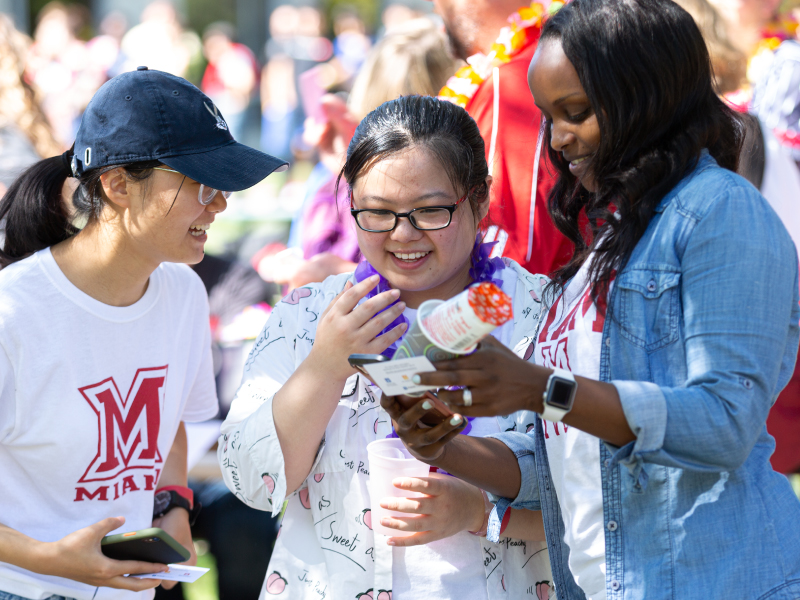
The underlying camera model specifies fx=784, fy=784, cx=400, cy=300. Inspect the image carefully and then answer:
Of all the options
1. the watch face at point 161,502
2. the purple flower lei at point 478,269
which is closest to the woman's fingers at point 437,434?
the purple flower lei at point 478,269

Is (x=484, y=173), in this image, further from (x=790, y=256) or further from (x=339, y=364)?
(x=790, y=256)

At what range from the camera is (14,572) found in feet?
6.03

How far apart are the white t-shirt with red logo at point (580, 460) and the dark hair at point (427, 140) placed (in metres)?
0.42

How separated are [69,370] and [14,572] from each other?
0.48 m

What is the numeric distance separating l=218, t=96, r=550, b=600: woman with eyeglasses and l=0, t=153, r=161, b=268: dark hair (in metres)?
0.56

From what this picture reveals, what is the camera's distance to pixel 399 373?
4.15 feet

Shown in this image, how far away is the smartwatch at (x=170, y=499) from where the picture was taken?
7.34 feet

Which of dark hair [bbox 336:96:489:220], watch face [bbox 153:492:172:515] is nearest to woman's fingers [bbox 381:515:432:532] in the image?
dark hair [bbox 336:96:489:220]

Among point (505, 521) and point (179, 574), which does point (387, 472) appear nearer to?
point (505, 521)

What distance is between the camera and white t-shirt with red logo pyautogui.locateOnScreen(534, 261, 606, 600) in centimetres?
151

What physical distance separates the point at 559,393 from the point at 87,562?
1193 mm

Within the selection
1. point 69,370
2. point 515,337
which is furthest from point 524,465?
point 69,370

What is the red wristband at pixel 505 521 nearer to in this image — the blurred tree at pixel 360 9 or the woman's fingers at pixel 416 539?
the woman's fingers at pixel 416 539

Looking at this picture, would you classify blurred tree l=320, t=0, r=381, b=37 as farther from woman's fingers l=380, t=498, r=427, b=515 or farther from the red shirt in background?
woman's fingers l=380, t=498, r=427, b=515
